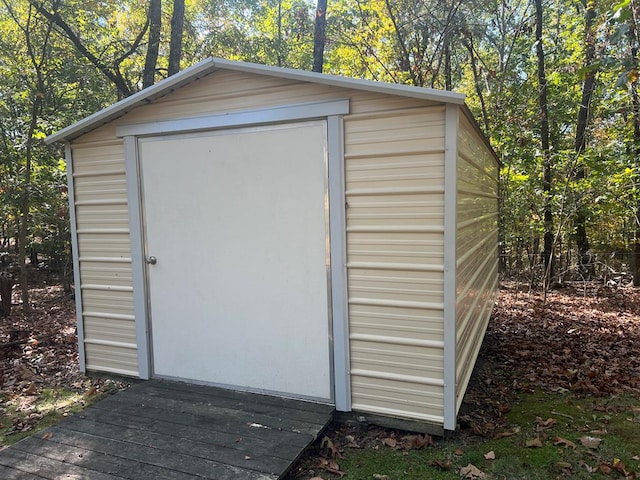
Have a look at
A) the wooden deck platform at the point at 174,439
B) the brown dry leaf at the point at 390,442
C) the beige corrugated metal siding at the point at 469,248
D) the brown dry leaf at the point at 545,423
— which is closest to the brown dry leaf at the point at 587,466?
the brown dry leaf at the point at 545,423

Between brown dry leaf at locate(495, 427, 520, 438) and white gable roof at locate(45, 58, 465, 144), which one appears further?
brown dry leaf at locate(495, 427, 520, 438)

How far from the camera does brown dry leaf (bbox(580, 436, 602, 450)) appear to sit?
8.98ft

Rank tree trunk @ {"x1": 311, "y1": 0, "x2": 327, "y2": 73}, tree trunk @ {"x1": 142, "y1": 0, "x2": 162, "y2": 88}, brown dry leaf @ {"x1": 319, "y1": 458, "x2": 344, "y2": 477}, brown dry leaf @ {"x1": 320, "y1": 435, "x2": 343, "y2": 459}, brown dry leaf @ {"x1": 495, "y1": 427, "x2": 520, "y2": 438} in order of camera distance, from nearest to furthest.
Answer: brown dry leaf @ {"x1": 319, "y1": 458, "x2": 344, "y2": 477} → brown dry leaf @ {"x1": 320, "y1": 435, "x2": 343, "y2": 459} → brown dry leaf @ {"x1": 495, "y1": 427, "x2": 520, "y2": 438} → tree trunk @ {"x1": 142, "y1": 0, "x2": 162, "y2": 88} → tree trunk @ {"x1": 311, "y1": 0, "x2": 327, "y2": 73}

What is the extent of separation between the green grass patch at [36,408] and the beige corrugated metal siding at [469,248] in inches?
117

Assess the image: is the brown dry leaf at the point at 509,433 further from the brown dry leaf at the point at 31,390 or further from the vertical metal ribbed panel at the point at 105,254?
the brown dry leaf at the point at 31,390

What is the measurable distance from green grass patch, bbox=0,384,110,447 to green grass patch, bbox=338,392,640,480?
2.23 meters

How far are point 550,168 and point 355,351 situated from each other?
6.93 m

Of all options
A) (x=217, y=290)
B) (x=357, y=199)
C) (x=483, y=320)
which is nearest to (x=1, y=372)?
(x=217, y=290)

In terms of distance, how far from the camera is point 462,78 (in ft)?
37.5

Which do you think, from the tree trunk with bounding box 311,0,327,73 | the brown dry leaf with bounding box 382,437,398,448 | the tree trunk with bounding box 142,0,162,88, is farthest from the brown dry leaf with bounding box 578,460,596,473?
the tree trunk with bounding box 311,0,327,73

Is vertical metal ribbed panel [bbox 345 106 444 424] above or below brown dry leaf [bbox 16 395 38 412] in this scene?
above

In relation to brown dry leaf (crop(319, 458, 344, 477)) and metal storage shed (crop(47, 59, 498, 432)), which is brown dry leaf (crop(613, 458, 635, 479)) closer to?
metal storage shed (crop(47, 59, 498, 432))

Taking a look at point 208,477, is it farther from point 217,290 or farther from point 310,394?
point 217,290

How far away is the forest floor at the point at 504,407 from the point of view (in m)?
2.56
